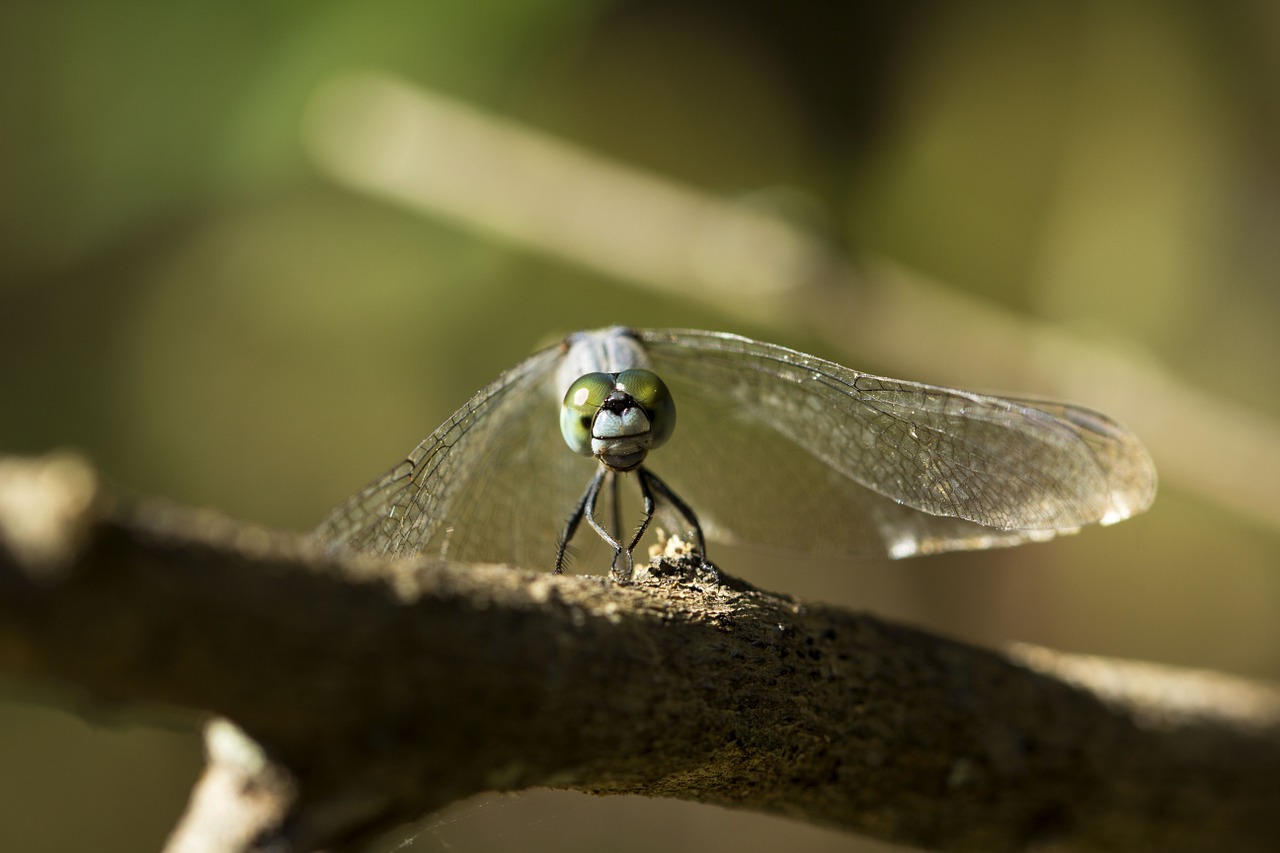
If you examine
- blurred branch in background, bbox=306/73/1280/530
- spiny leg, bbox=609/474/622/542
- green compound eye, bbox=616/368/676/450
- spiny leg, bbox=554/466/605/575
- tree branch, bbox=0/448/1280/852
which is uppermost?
blurred branch in background, bbox=306/73/1280/530

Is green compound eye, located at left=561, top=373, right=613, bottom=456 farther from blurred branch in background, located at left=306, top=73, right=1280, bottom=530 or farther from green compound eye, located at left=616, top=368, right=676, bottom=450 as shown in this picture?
blurred branch in background, located at left=306, top=73, right=1280, bottom=530

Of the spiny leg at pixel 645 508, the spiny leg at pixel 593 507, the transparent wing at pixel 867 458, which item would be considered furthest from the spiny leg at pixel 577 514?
the transparent wing at pixel 867 458

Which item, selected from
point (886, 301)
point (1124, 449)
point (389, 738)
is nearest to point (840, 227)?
point (886, 301)

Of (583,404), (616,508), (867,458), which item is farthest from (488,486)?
(867,458)

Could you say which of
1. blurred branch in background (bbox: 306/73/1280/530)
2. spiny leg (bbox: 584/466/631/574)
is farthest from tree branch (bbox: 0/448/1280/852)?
blurred branch in background (bbox: 306/73/1280/530)

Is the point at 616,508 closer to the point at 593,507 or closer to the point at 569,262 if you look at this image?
the point at 593,507

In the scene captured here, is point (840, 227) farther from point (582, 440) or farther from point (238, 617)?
point (238, 617)

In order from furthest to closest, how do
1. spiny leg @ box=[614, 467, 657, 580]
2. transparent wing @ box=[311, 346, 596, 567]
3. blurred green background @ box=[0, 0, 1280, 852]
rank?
blurred green background @ box=[0, 0, 1280, 852], spiny leg @ box=[614, 467, 657, 580], transparent wing @ box=[311, 346, 596, 567]
